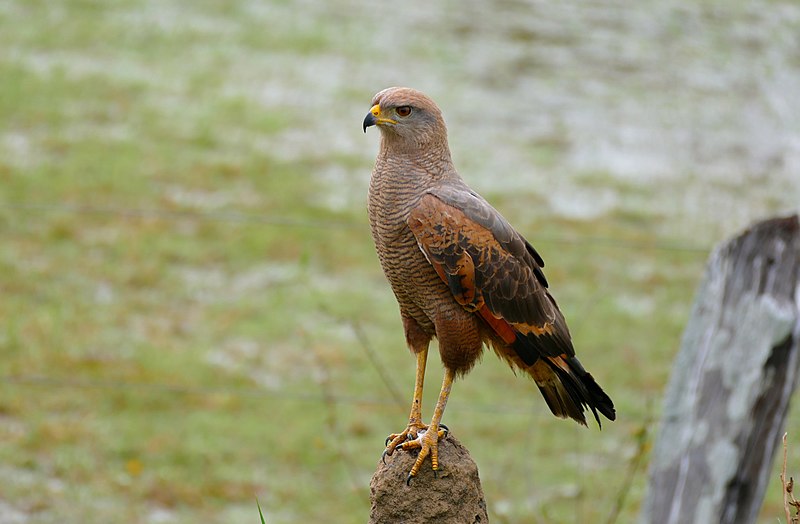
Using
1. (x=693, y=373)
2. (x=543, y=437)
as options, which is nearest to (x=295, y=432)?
(x=543, y=437)

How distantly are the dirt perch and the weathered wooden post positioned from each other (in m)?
1.38

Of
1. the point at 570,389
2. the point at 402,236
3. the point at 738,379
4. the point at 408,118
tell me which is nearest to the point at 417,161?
the point at 408,118

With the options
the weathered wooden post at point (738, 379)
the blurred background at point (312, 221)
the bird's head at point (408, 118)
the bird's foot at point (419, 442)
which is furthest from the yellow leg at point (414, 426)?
the weathered wooden post at point (738, 379)

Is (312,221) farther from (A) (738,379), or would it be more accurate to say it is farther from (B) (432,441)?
(B) (432,441)

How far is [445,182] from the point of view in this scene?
3.40m

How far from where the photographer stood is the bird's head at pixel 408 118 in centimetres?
340

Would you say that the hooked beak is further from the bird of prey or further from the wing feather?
the wing feather

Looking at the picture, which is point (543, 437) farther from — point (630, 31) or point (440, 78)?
point (630, 31)

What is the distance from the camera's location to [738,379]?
4.39 metres

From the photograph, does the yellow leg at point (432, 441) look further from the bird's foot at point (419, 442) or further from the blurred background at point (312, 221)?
the blurred background at point (312, 221)

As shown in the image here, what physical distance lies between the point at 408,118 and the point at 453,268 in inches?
20.0

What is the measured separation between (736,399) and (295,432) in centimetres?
413

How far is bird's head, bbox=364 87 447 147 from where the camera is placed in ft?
11.2

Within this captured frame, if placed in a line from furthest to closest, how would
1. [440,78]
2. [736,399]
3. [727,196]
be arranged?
[440,78] → [727,196] → [736,399]
